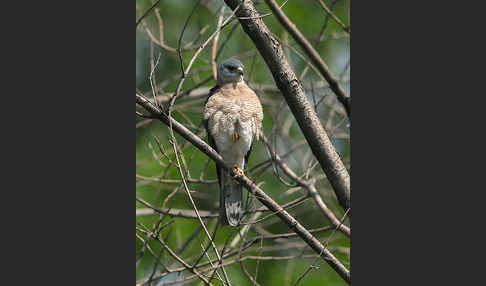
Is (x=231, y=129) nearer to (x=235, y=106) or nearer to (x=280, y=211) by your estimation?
(x=235, y=106)

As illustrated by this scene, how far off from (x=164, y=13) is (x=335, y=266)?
2.56 metres

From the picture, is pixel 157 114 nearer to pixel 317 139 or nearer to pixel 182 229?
pixel 317 139

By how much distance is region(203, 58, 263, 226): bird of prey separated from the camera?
3680mm

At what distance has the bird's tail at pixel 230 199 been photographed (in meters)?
3.62

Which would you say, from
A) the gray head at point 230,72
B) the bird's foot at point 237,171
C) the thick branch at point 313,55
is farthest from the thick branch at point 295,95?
the gray head at point 230,72

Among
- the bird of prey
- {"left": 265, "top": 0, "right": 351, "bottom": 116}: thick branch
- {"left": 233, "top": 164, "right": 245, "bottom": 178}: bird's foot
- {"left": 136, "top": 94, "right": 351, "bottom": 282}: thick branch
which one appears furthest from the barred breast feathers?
{"left": 136, "top": 94, "right": 351, "bottom": 282}: thick branch

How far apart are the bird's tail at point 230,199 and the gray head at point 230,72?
27.4 inches

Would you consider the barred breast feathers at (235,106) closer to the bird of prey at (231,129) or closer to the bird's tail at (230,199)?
the bird of prey at (231,129)

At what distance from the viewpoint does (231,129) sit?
3701 mm

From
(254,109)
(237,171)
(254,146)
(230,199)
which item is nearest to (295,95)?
(254,109)

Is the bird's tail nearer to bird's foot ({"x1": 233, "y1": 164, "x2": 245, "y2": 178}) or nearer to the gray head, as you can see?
bird's foot ({"x1": 233, "y1": 164, "x2": 245, "y2": 178})

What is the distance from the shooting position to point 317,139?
3.16 m

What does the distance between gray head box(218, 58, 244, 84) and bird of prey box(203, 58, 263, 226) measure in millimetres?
113

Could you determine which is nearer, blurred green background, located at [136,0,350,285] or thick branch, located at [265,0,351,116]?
thick branch, located at [265,0,351,116]
